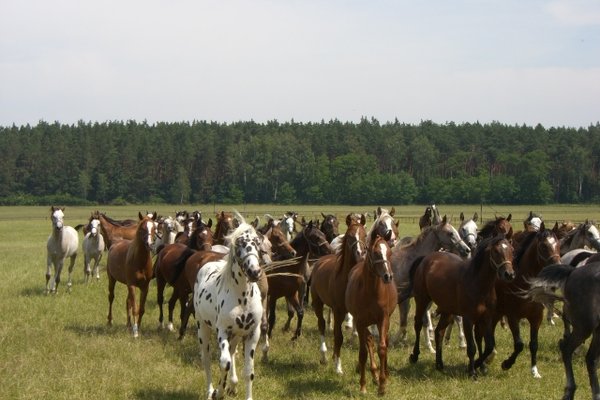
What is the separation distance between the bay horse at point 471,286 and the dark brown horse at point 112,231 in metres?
12.1

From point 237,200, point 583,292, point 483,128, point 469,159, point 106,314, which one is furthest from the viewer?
point 483,128

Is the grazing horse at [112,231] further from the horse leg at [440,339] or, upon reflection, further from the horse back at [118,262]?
the horse leg at [440,339]

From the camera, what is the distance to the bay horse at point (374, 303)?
8984 millimetres

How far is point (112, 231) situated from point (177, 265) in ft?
29.3

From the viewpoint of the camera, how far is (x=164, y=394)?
30.3 ft

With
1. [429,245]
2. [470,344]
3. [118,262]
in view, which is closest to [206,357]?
[470,344]

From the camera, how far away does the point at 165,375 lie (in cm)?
1008

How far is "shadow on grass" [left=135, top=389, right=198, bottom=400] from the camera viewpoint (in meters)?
9.08

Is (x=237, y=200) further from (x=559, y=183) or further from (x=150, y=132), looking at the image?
(x=559, y=183)

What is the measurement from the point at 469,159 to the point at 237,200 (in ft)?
126

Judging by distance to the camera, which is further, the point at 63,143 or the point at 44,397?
the point at 63,143

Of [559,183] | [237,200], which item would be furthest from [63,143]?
[559,183]

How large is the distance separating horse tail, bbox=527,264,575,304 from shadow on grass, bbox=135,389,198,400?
474 cm

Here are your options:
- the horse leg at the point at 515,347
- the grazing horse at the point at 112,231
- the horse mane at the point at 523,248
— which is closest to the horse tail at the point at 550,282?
the horse leg at the point at 515,347
